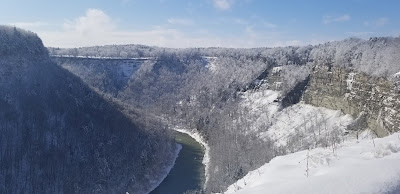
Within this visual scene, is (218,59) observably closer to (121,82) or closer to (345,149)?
(121,82)

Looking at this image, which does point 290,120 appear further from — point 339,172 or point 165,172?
point 339,172

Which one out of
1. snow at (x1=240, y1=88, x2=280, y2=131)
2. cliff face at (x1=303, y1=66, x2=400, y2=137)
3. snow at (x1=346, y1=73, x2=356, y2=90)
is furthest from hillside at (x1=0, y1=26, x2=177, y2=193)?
snow at (x1=346, y1=73, x2=356, y2=90)

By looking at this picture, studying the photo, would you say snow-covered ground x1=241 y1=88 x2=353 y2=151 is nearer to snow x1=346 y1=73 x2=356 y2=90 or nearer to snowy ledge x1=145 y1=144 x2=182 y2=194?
snow x1=346 y1=73 x2=356 y2=90

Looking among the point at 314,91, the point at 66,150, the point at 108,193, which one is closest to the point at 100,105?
the point at 66,150

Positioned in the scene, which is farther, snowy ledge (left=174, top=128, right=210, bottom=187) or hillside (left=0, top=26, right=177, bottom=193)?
snowy ledge (left=174, top=128, right=210, bottom=187)

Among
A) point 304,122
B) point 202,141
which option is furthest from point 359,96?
point 202,141

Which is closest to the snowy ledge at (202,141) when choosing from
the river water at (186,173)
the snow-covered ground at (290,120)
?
the river water at (186,173)
